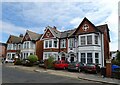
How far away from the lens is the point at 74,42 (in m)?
34.3

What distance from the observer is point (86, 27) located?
103ft

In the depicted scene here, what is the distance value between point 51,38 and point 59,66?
37.9 feet

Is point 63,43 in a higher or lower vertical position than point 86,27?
Result: lower

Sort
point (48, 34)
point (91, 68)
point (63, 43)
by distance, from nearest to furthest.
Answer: point (91, 68)
point (63, 43)
point (48, 34)

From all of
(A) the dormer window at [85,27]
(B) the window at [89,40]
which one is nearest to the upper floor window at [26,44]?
(A) the dormer window at [85,27]

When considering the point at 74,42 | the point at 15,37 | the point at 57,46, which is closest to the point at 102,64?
the point at 74,42

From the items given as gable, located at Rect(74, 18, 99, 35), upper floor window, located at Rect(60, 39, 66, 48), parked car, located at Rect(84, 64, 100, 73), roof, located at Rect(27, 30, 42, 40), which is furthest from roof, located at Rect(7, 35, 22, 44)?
parked car, located at Rect(84, 64, 100, 73)

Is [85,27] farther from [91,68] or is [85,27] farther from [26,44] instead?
[26,44]

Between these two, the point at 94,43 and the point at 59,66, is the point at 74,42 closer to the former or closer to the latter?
the point at 94,43

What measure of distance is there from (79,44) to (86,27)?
11.6ft

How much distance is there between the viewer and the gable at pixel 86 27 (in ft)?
99.6

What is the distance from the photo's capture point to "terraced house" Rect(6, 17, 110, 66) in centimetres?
2972

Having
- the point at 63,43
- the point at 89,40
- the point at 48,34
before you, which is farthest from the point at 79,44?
the point at 48,34

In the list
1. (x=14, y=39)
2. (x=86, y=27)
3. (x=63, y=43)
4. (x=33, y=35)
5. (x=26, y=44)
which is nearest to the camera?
(x=86, y=27)
